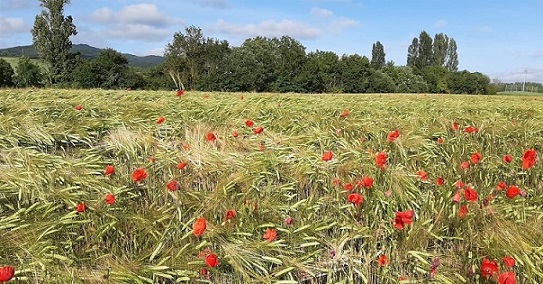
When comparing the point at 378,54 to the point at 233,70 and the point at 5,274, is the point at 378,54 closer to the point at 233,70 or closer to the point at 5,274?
the point at 233,70

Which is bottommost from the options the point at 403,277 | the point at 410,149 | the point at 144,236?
the point at 403,277

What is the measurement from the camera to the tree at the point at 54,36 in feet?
146

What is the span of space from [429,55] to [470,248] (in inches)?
3176

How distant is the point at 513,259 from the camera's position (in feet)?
5.98

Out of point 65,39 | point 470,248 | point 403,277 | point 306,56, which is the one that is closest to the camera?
point 403,277

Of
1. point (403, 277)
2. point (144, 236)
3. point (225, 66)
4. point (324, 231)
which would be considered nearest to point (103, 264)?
point (144, 236)

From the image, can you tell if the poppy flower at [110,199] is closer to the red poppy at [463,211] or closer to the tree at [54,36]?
the red poppy at [463,211]

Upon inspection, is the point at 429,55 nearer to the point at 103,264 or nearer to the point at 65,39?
the point at 65,39

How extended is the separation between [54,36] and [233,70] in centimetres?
2032

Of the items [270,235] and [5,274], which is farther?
[270,235]

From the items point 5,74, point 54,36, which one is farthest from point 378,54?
point 5,74

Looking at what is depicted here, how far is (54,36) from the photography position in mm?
45250

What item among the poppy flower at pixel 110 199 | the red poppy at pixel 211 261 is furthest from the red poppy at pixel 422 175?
the poppy flower at pixel 110 199

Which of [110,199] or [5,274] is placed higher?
[110,199]
